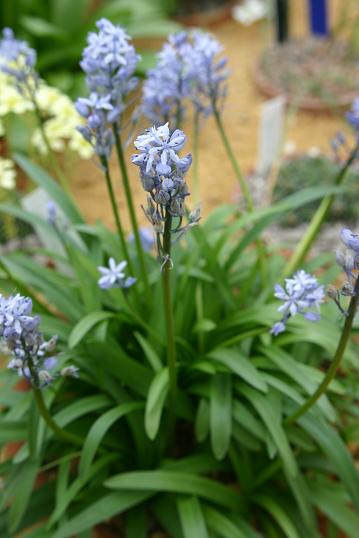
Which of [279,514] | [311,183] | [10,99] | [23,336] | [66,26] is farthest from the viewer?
[66,26]

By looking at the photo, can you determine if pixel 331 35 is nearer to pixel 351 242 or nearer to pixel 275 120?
pixel 275 120

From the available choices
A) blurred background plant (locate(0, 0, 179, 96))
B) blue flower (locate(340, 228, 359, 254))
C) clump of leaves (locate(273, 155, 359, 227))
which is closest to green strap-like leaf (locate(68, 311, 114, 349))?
blue flower (locate(340, 228, 359, 254))

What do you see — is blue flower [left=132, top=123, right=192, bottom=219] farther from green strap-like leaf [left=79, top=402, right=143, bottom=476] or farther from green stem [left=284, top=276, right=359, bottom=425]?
green strap-like leaf [left=79, top=402, right=143, bottom=476]

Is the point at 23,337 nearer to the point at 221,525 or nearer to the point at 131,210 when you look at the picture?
the point at 131,210

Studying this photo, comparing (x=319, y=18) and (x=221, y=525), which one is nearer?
(x=221, y=525)

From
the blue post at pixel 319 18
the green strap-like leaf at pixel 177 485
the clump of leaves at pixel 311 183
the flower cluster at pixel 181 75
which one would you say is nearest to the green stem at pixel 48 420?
the green strap-like leaf at pixel 177 485

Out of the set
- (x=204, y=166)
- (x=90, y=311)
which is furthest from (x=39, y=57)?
(x=90, y=311)

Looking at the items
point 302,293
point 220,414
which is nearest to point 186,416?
point 220,414
